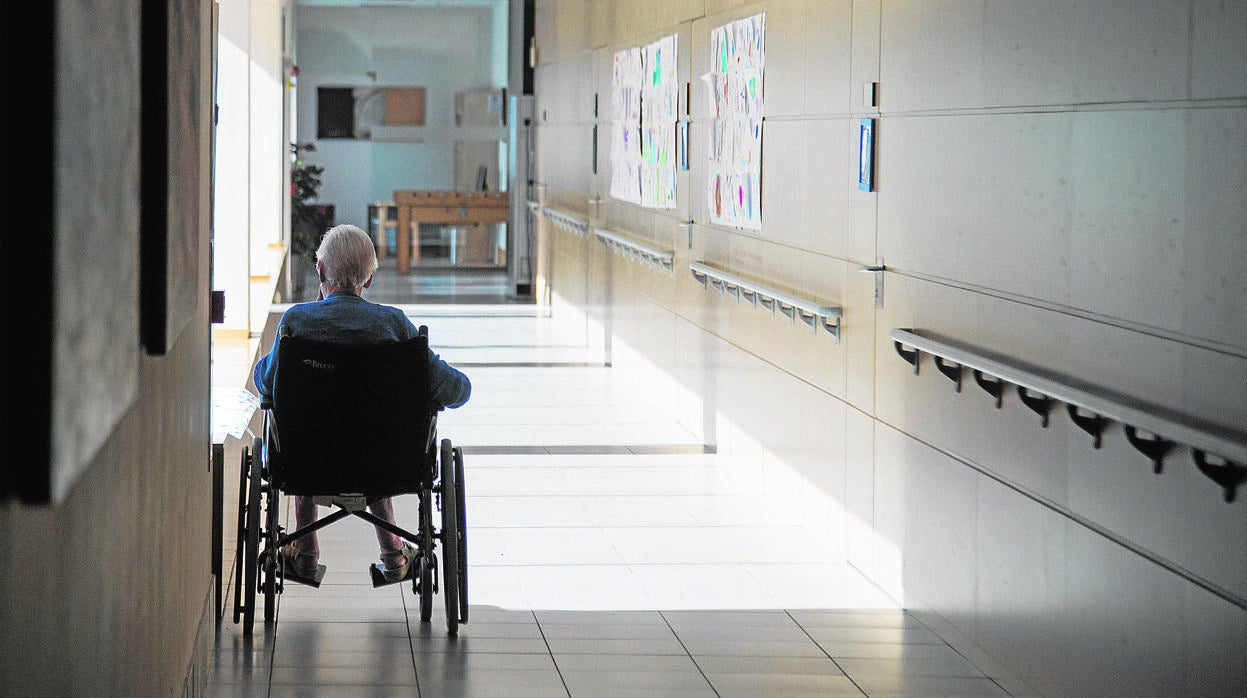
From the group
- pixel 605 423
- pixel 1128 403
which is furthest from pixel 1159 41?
pixel 605 423

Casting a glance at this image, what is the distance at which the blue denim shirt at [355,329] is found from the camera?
391cm

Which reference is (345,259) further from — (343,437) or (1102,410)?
(1102,410)

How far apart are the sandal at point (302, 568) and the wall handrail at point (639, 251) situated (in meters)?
3.94

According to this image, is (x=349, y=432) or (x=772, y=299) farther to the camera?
(x=772, y=299)

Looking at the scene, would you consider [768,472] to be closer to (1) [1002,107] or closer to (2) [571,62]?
(1) [1002,107]

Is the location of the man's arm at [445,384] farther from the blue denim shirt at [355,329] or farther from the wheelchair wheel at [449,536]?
the wheelchair wheel at [449,536]

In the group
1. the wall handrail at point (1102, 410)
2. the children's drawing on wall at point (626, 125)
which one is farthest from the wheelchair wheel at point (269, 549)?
the children's drawing on wall at point (626, 125)

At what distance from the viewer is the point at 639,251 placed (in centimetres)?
859

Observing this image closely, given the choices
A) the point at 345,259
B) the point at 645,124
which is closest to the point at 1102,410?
the point at 345,259

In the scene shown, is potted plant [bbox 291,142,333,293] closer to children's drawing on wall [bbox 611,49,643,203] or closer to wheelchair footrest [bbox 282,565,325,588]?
children's drawing on wall [bbox 611,49,643,203]

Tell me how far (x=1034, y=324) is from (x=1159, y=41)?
2.60 feet

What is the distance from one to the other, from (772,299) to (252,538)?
260 centimetres

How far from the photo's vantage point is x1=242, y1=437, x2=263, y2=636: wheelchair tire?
3791mm

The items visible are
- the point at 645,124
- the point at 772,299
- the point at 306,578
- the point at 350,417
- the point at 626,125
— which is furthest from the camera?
the point at 626,125
